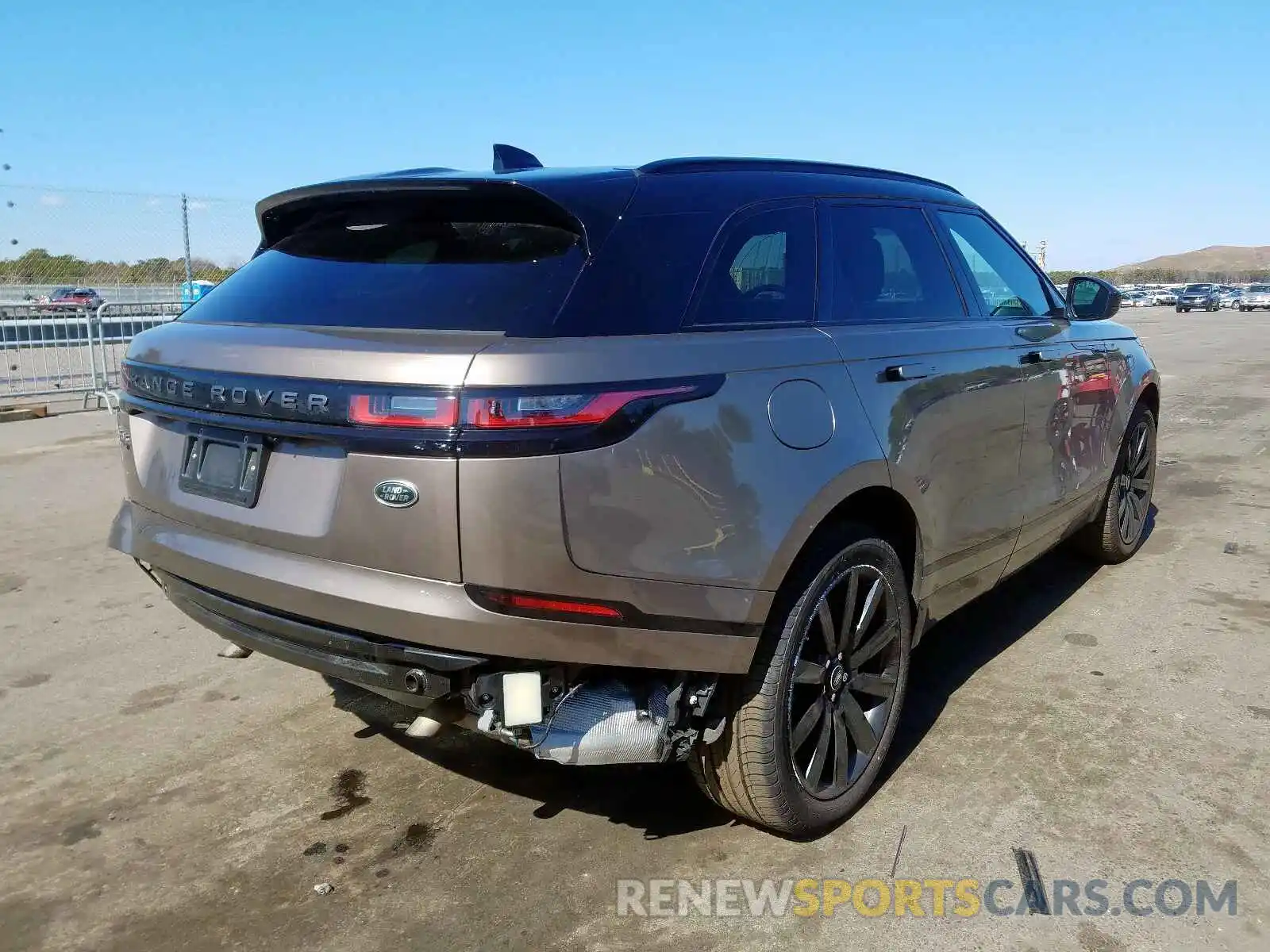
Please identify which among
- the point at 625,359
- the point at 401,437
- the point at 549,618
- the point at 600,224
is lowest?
the point at 549,618

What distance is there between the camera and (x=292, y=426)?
7.80ft

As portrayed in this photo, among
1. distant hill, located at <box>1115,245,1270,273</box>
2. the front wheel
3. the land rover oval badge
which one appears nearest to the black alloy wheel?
the front wheel

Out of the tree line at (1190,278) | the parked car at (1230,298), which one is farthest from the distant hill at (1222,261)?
the parked car at (1230,298)

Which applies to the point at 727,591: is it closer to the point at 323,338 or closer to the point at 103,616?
the point at 323,338

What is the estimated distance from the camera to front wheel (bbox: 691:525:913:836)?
2.61m

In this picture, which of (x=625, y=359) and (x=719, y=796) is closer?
(x=625, y=359)

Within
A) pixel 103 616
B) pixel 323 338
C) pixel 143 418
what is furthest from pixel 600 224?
pixel 103 616

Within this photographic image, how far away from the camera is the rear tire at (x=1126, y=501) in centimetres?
524

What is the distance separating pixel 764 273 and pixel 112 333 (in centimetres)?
1235

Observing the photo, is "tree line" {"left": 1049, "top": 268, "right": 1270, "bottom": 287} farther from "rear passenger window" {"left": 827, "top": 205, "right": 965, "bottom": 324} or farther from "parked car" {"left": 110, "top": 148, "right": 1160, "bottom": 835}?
"parked car" {"left": 110, "top": 148, "right": 1160, "bottom": 835}

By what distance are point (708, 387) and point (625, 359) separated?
0.76 ft

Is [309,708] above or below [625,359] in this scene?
below

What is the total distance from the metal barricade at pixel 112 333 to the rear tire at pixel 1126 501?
10.5 meters

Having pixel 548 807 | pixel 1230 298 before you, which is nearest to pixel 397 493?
pixel 548 807
